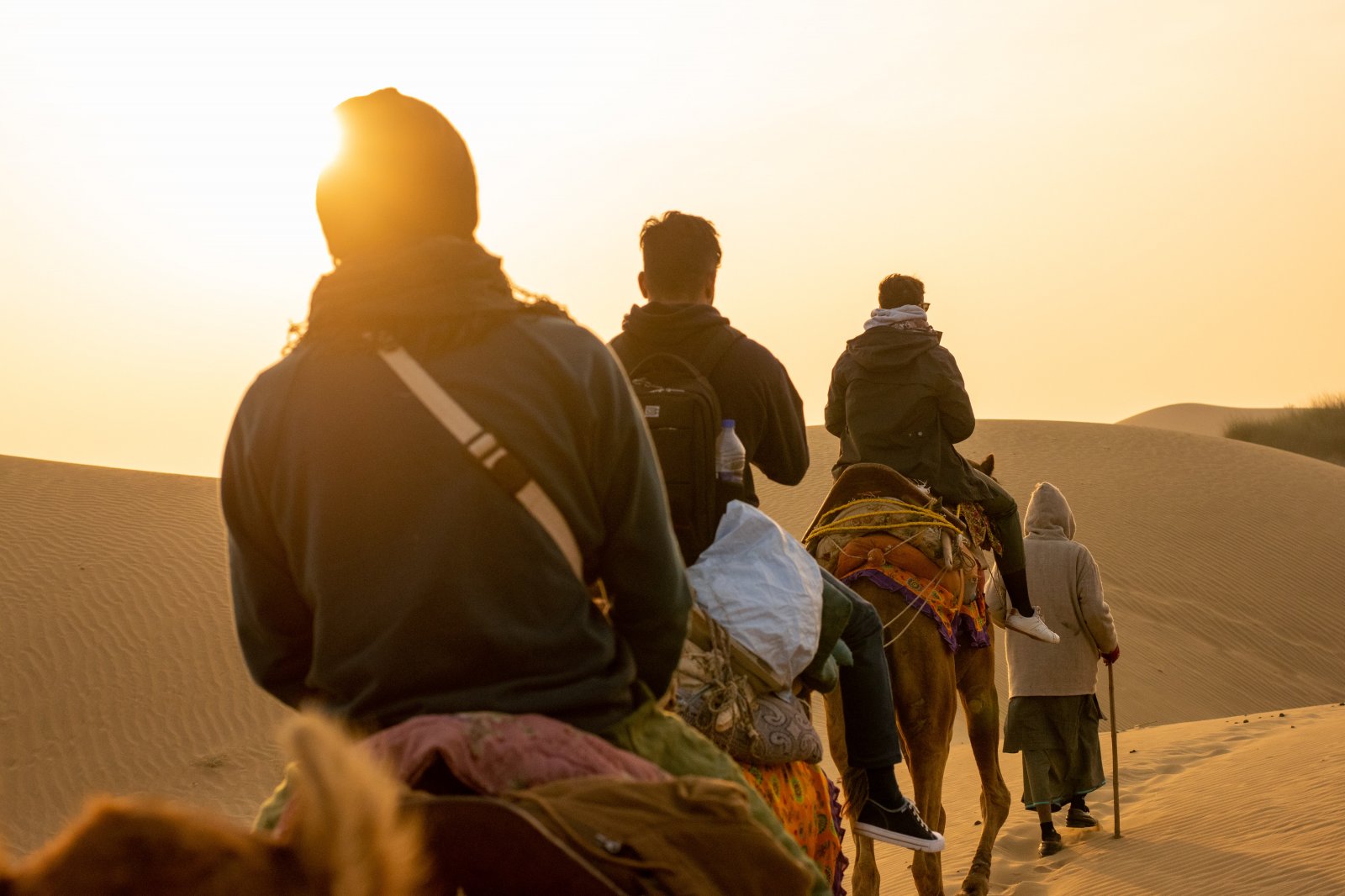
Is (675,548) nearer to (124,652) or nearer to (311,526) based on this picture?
(311,526)

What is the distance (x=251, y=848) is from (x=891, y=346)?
6.51 m

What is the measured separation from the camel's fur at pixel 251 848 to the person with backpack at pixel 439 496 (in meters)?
0.67

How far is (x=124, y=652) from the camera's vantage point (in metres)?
22.9

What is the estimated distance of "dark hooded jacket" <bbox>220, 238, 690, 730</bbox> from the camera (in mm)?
2734

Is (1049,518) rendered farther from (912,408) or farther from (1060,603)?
(912,408)

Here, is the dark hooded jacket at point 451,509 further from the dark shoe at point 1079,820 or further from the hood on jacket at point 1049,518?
the dark shoe at point 1079,820

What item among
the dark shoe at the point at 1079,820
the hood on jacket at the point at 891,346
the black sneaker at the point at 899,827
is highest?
the hood on jacket at the point at 891,346

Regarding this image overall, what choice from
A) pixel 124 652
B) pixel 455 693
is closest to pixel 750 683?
pixel 455 693

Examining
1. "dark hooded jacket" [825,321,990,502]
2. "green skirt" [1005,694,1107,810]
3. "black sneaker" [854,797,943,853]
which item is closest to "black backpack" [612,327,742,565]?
"black sneaker" [854,797,943,853]

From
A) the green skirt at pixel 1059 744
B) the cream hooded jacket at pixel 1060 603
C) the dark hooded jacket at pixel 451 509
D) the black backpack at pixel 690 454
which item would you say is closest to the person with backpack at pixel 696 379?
the black backpack at pixel 690 454

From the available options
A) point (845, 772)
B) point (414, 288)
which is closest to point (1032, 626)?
point (845, 772)

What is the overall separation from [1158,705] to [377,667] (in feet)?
79.2

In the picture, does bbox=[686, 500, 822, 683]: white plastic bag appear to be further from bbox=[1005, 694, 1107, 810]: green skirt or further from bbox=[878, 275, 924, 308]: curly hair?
bbox=[1005, 694, 1107, 810]: green skirt

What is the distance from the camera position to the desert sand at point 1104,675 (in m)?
10.8
